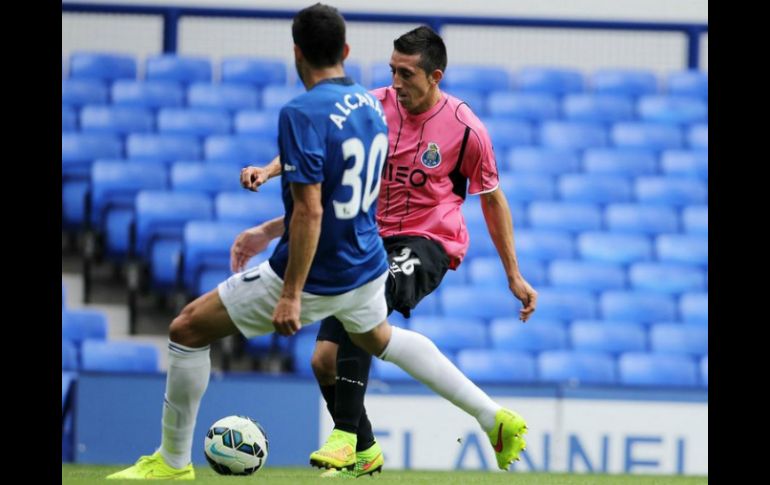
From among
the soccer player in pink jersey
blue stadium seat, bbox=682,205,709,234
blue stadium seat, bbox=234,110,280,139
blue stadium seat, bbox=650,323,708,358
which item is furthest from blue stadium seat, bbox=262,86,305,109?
the soccer player in pink jersey

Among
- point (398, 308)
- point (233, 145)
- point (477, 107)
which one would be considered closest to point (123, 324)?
point (233, 145)

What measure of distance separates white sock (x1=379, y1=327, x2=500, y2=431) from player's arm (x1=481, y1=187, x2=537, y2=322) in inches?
22.8

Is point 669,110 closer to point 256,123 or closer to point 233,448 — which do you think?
point 256,123

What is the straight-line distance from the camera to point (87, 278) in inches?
433

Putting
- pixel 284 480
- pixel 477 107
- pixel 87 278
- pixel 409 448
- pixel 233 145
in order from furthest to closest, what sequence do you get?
pixel 477 107 < pixel 233 145 < pixel 87 278 < pixel 409 448 < pixel 284 480

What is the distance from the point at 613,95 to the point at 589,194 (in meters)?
A: 1.76

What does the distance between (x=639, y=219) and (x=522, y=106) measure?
2.01 metres

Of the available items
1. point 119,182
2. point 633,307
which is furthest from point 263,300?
point 119,182

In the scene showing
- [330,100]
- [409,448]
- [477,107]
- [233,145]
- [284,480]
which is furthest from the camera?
[477,107]

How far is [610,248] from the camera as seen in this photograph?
469 inches

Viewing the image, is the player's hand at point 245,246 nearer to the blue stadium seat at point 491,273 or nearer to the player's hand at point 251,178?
the player's hand at point 251,178

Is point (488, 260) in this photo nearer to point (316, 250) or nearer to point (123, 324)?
point (123, 324)

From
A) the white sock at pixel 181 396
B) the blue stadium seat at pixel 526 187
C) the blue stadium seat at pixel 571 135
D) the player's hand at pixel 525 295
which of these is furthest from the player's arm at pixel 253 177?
the blue stadium seat at pixel 571 135

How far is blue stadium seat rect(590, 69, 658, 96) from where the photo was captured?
1414 centimetres
